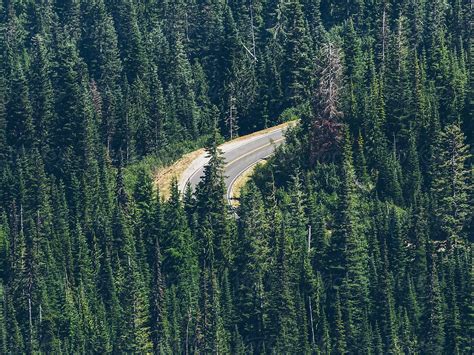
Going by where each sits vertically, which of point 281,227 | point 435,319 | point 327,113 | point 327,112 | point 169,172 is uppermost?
point 327,112

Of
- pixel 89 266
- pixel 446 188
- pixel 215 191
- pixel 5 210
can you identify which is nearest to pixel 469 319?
pixel 446 188

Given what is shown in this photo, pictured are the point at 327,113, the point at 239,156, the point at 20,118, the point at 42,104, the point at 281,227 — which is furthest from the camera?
the point at 42,104

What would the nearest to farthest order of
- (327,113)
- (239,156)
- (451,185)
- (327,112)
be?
(451,185)
(327,112)
(327,113)
(239,156)

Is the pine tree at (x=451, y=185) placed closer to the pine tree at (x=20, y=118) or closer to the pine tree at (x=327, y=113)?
the pine tree at (x=327, y=113)

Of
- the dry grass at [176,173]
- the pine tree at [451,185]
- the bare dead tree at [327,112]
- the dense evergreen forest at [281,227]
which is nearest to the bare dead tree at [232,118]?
the dense evergreen forest at [281,227]

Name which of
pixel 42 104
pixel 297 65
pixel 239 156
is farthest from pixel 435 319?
pixel 42 104

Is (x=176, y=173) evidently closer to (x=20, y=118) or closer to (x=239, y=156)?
(x=239, y=156)

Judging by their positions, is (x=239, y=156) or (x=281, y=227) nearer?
(x=281, y=227)
